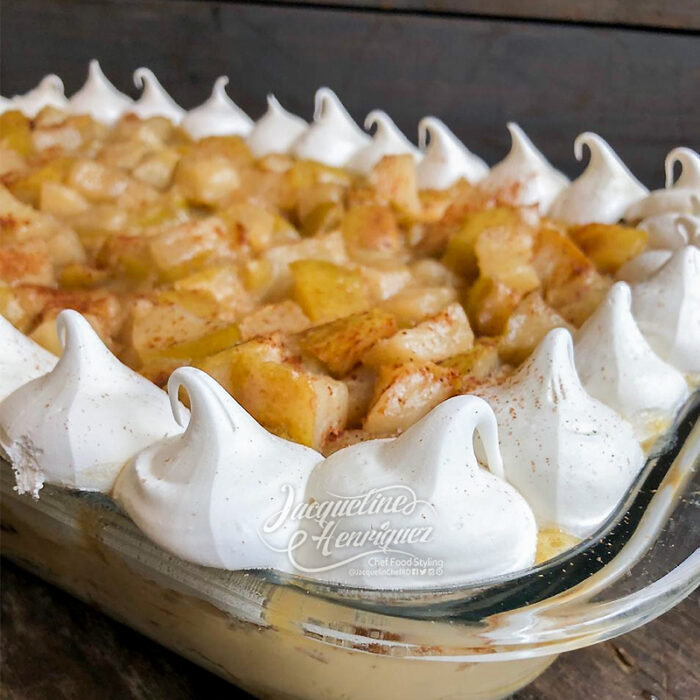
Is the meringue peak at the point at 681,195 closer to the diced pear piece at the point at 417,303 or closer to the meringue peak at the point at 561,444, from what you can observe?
the diced pear piece at the point at 417,303

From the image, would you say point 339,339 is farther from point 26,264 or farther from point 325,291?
point 26,264

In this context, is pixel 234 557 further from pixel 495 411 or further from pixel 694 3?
pixel 694 3

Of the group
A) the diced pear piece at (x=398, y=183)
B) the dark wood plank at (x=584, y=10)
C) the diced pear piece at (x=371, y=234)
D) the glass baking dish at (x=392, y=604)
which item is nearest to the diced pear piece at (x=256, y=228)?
the diced pear piece at (x=371, y=234)

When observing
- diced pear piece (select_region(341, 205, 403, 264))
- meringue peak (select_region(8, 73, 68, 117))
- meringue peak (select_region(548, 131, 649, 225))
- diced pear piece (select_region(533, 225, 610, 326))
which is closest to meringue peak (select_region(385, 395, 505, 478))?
diced pear piece (select_region(533, 225, 610, 326))

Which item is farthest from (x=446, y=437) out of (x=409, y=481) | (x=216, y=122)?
(x=216, y=122)

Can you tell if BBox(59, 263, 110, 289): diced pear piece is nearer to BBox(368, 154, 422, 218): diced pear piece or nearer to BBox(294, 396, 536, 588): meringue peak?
BBox(368, 154, 422, 218): diced pear piece

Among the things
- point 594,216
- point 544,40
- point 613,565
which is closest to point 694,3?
point 544,40
